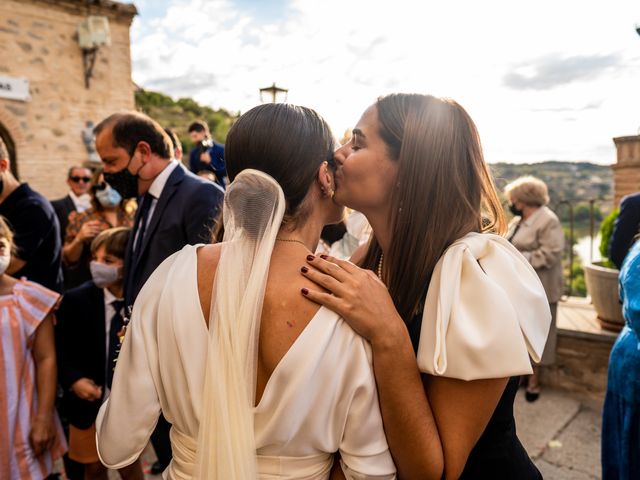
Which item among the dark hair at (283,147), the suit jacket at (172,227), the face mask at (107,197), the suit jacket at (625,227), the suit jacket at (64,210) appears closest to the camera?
the dark hair at (283,147)

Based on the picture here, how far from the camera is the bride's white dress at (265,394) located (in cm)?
118

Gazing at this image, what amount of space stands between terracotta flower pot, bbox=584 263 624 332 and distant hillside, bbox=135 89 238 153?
895 inches

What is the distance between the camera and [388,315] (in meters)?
1.24

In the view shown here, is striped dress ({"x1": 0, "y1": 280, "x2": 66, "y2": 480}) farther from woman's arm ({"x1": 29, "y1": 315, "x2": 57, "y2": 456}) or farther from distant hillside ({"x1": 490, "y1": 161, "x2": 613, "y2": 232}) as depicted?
distant hillside ({"x1": 490, "y1": 161, "x2": 613, "y2": 232})

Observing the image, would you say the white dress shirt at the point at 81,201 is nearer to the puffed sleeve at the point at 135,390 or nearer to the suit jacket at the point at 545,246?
the puffed sleeve at the point at 135,390

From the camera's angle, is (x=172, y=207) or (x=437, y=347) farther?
(x=172, y=207)

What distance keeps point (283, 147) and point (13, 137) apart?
10897 millimetres

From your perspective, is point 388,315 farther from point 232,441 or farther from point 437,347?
point 232,441

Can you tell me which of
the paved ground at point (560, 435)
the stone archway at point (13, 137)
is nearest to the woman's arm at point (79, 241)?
the paved ground at point (560, 435)

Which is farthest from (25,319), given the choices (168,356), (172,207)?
(168,356)

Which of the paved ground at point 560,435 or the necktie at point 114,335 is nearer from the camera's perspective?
the necktie at point 114,335

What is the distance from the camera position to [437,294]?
4.45 ft

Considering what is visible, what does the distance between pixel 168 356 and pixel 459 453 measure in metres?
0.86

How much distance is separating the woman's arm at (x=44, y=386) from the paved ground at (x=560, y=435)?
4.27 feet
